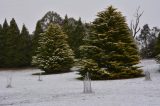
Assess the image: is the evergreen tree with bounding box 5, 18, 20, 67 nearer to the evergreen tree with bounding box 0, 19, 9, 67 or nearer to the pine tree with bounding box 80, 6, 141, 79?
the evergreen tree with bounding box 0, 19, 9, 67

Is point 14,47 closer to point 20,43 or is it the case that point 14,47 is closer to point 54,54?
point 20,43

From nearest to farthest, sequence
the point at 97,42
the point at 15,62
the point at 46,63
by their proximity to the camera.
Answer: the point at 97,42, the point at 46,63, the point at 15,62

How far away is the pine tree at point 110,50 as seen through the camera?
31.5 metres

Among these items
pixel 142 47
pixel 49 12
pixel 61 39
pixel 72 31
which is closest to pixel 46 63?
pixel 61 39

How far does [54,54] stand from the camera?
151 ft

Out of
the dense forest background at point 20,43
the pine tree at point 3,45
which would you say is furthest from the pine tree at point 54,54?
the pine tree at point 3,45

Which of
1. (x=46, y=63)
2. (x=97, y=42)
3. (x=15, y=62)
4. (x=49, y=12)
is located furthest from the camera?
(x=49, y=12)

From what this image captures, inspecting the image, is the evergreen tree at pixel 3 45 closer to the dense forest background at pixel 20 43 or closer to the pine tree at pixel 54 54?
the dense forest background at pixel 20 43

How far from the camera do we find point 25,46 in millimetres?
61438

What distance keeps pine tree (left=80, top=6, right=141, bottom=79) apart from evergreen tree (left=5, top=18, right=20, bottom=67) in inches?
1166

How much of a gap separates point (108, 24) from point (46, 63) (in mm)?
14773

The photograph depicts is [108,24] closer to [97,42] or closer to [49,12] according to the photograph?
[97,42]

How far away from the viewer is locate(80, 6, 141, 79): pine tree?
104 ft

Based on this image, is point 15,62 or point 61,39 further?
point 15,62
